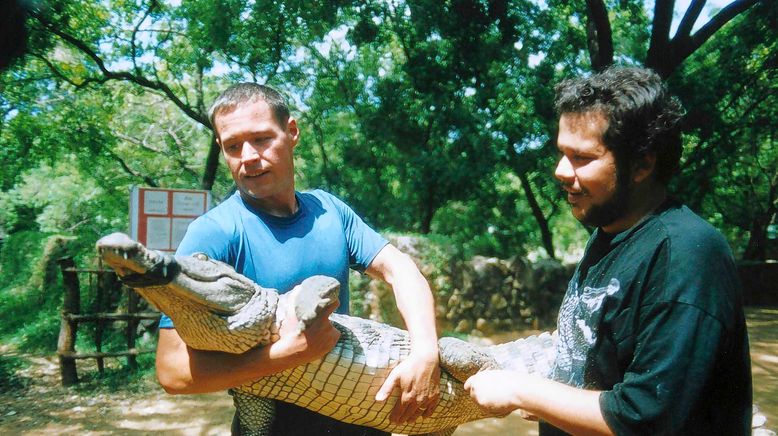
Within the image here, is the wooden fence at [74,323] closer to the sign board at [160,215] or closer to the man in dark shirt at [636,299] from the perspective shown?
the sign board at [160,215]

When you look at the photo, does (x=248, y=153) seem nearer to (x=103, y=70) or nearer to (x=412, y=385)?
(x=412, y=385)

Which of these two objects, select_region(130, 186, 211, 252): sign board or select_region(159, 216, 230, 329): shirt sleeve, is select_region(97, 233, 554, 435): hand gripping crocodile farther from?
select_region(130, 186, 211, 252): sign board

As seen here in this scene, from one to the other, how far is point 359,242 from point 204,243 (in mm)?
527

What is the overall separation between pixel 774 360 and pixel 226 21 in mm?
8751

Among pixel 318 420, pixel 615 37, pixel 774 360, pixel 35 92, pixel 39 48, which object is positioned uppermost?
pixel 615 37

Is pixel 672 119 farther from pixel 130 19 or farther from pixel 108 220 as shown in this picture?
pixel 108 220

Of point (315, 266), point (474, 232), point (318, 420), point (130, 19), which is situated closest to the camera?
point (315, 266)

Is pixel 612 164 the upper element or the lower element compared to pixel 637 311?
upper

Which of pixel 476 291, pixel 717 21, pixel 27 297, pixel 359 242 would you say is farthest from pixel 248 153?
pixel 27 297

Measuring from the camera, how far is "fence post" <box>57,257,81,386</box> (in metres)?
5.92

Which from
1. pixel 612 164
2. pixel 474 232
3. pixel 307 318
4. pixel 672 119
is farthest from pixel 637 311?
pixel 474 232

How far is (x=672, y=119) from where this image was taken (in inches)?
46.8

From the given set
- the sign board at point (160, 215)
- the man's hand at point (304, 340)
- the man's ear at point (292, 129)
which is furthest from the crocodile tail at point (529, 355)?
the sign board at point (160, 215)

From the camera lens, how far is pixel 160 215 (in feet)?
16.3
